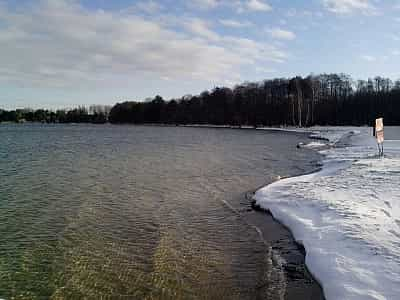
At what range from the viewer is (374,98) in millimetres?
111562

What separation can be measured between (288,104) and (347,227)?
119965 millimetres

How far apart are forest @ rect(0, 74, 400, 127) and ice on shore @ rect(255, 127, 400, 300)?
99.6 metres

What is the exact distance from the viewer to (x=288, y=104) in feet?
410

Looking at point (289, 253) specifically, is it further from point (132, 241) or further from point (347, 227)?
point (132, 241)

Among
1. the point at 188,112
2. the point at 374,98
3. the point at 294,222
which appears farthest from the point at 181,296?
the point at 188,112

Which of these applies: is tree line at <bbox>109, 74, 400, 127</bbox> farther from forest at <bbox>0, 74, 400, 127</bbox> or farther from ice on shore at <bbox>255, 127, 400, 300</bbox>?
ice on shore at <bbox>255, 127, 400, 300</bbox>

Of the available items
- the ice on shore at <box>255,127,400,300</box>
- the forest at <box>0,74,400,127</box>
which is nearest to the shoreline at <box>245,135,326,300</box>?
the ice on shore at <box>255,127,400,300</box>

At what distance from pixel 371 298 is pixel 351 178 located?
12.6m

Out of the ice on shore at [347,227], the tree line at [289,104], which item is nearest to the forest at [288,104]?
the tree line at [289,104]

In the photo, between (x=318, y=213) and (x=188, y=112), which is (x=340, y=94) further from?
(x=318, y=213)

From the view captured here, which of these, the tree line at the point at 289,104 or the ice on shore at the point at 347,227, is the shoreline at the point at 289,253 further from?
the tree line at the point at 289,104

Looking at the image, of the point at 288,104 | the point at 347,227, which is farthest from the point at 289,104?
the point at 347,227

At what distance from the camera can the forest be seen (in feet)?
369

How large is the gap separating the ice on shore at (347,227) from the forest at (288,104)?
99619mm
